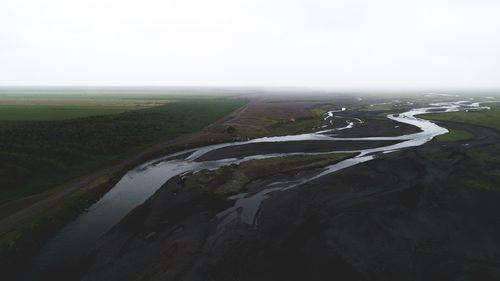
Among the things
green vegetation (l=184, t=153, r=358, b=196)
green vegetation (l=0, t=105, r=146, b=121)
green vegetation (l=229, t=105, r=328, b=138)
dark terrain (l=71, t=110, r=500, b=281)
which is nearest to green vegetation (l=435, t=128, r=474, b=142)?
dark terrain (l=71, t=110, r=500, b=281)

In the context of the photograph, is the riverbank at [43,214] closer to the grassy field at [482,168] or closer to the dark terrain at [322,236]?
the dark terrain at [322,236]

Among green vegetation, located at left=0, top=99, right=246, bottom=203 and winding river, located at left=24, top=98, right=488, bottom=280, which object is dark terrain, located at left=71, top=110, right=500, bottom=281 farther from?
green vegetation, located at left=0, top=99, right=246, bottom=203

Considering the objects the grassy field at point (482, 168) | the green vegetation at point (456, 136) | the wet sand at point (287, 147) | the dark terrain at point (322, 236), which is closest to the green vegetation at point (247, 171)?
the dark terrain at point (322, 236)

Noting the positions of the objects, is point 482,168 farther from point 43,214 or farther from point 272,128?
point 43,214

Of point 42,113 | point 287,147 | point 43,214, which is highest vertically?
point 42,113

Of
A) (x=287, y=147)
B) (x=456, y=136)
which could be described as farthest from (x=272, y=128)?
(x=456, y=136)

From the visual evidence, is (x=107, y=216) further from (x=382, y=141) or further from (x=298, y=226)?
(x=382, y=141)

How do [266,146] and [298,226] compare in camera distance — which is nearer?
[298,226]

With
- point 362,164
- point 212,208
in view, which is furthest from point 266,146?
point 212,208
